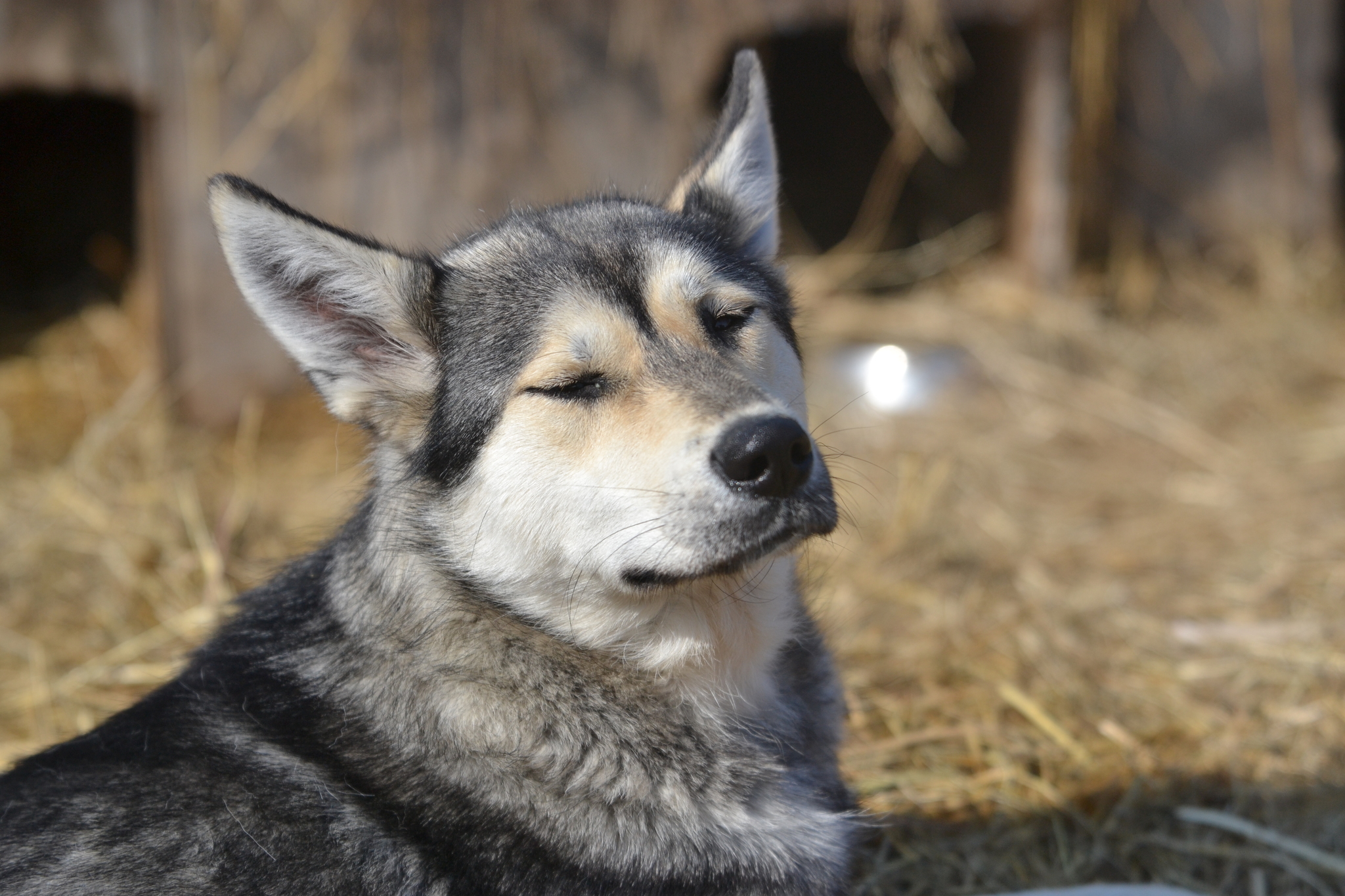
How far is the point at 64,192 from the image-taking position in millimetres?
9266

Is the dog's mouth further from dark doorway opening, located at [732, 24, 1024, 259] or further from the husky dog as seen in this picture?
dark doorway opening, located at [732, 24, 1024, 259]

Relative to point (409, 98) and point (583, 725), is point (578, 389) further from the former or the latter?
point (409, 98)

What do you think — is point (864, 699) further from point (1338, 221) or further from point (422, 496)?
point (1338, 221)

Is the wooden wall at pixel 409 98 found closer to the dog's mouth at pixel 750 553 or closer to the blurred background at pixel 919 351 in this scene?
the blurred background at pixel 919 351

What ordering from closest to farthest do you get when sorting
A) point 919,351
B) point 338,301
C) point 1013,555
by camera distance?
point 338,301
point 1013,555
point 919,351

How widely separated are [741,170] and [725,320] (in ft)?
2.16

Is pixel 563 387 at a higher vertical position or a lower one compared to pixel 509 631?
higher

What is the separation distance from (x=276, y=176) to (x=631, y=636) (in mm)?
4864

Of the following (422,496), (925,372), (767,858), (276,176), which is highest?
(276,176)

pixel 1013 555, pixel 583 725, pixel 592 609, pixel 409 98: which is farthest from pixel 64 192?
pixel 583 725

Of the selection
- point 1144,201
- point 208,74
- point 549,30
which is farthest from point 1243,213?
point 208,74

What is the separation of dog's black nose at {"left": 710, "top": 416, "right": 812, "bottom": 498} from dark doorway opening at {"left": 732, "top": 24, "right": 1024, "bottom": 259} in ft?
19.1

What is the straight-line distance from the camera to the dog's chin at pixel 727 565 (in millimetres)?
2486

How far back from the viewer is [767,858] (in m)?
2.57
